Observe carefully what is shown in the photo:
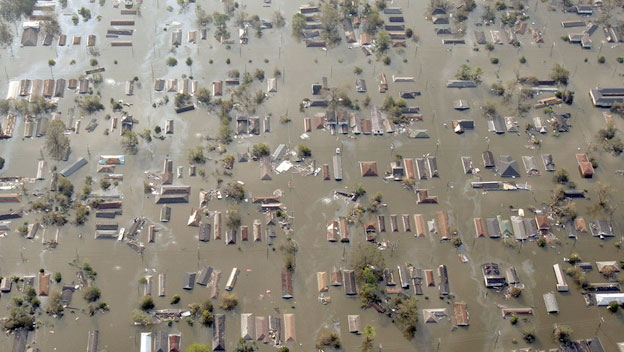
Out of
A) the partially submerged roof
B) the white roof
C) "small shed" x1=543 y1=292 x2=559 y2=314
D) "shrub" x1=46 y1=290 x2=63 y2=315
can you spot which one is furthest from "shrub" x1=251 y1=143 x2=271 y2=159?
the white roof

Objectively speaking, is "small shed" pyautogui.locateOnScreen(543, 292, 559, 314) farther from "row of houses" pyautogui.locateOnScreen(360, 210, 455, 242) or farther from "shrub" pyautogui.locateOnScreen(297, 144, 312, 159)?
"shrub" pyautogui.locateOnScreen(297, 144, 312, 159)

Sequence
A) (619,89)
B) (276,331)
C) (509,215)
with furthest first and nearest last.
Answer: (619,89) < (509,215) < (276,331)

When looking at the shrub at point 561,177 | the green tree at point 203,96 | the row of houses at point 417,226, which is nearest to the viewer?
the row of houses at point 417,226

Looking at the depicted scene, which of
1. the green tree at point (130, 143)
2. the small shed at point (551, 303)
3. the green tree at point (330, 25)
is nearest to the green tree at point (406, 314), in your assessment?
the small shed at point (551, 303)

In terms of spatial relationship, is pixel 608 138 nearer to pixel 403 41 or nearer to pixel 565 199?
pixel 565 199

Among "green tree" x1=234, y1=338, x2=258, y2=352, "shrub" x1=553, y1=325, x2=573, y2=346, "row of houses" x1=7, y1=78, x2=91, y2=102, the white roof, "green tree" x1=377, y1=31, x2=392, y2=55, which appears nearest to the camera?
"green tree" x1=234, y1=338, x2=258, y2=352

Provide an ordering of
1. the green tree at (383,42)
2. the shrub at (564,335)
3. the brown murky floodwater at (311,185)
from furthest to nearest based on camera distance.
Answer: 1. the green tree at (383,42)
2. the brown murky floodwater at (311,185)
3. the shrub at (564,335)

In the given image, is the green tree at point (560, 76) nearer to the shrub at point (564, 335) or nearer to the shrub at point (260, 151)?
the shrub at point (564, 335)

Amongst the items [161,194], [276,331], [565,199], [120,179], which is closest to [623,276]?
[565,199]
